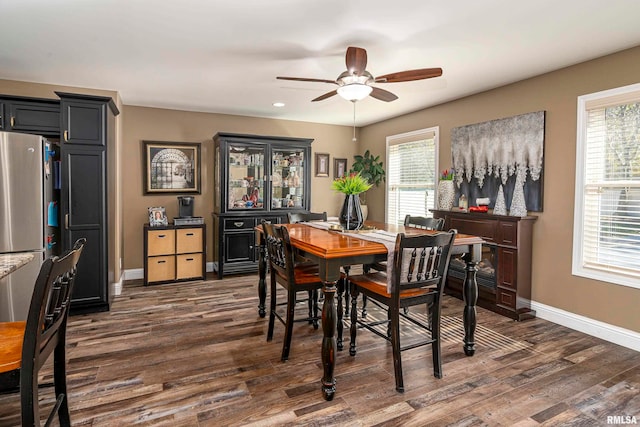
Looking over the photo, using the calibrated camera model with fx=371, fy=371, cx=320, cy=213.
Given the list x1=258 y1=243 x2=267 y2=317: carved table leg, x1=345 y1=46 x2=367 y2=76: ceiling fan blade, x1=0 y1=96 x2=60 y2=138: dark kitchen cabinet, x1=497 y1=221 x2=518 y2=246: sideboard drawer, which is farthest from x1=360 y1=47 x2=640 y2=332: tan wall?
x1=0 y1=96 x2=60 y2=138: dark kitchen cabinet

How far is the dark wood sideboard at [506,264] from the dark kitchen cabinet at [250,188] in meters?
2.67

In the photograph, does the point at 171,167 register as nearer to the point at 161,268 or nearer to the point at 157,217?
the point at 157,217

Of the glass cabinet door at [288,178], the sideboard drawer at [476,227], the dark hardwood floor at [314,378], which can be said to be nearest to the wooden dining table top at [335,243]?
the dark hardwood floor at [314,378]

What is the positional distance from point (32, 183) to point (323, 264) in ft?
8.91

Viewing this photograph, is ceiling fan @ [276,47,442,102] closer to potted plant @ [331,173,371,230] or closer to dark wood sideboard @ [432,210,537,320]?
potted plant @ [331,173,371,230]

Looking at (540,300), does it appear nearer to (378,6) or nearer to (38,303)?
(378,6)

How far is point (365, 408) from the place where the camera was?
213 centimetres

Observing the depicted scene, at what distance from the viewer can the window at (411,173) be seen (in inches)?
199

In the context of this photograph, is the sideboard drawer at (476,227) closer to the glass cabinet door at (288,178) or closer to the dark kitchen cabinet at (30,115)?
the glass cabinet door at (288,178)

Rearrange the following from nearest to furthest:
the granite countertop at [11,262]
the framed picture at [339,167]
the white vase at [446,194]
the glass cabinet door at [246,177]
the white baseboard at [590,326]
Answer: the granite countertop at [11,262]
the white baseboard at [590,326]
the white vase at [446,194]
the glass cabinet door at [246,177]
the framed picture at [339,167]

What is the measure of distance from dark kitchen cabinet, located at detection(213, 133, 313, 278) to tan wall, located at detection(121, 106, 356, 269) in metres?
0.17

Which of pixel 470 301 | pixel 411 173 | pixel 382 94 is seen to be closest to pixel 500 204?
pixel 470 301

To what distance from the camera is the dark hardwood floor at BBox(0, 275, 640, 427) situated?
2.06 meters

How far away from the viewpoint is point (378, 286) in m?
2.51
